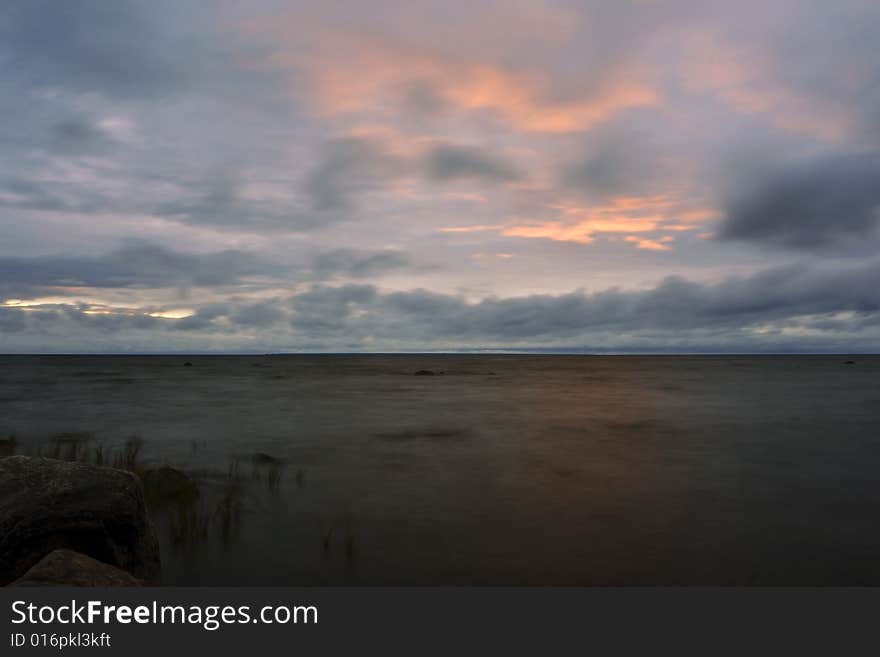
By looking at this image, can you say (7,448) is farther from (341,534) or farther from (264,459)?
(341,534)

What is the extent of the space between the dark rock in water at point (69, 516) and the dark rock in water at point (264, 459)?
33.1ft

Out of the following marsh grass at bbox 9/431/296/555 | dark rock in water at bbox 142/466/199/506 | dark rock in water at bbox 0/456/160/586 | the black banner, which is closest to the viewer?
the black banner

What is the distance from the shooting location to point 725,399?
145 feet

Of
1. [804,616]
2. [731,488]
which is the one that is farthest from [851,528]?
[804,616]

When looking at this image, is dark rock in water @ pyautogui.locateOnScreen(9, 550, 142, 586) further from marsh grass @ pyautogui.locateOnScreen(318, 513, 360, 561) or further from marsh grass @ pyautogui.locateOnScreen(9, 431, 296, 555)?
marsh grass @ pyautogui.locateOnScreen(318, 513, 360, 561)

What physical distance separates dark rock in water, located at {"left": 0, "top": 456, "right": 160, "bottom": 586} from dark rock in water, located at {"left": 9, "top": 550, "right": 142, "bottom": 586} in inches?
51.8

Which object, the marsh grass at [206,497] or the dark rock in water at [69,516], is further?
the marsh grass at [206,497]

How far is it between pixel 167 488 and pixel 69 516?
6090mm

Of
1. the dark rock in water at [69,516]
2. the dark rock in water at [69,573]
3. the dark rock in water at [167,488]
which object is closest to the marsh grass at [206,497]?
the dark rock in water at [167,488]

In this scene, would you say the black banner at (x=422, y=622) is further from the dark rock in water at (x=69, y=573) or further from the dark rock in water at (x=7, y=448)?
the dark rock in water at (x=7, y=448)

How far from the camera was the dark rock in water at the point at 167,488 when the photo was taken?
40.4 ft

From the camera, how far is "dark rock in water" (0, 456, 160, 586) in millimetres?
6719

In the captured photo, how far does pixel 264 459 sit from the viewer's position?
1808 cm

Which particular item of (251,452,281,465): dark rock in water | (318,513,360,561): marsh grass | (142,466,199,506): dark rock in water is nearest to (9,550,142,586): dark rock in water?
(318,513,360,561): marsh grass
